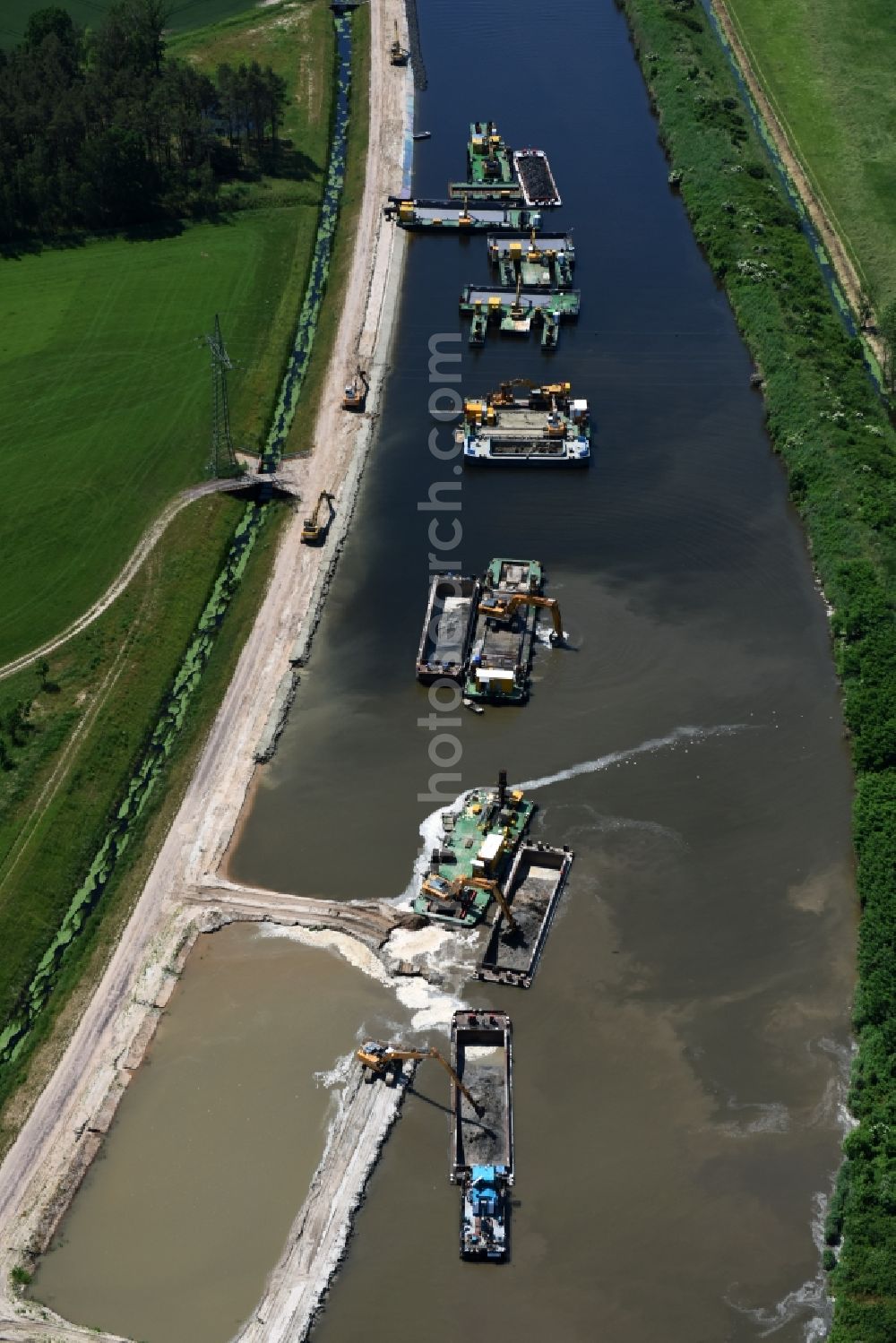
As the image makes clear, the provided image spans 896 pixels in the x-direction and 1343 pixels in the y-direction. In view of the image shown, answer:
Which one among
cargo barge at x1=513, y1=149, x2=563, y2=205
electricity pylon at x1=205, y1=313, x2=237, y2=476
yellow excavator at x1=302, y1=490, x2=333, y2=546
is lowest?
yellow excavator at x1=302, y1=490, x2=333, y2=546

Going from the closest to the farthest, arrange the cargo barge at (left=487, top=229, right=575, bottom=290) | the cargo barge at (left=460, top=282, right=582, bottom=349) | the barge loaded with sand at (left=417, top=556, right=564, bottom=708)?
the barge loaded with sand at (left=417, top=556, right=564, bottom=708), the cargo barge at (left=460, top=282, right=582, bottom=349), the cargo barge at (left=487, top=229, right=575, bottom=290)

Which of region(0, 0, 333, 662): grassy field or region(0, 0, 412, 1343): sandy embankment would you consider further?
region(0, 0, 333, 662): grassy field

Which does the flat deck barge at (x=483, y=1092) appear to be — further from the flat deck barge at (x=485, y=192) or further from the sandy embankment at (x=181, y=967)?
the flat deck barge at (x=485, y=192)

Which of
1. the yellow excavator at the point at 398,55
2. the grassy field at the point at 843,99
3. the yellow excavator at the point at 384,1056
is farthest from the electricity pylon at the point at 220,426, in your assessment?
the yellow excavator at the point at 398,55

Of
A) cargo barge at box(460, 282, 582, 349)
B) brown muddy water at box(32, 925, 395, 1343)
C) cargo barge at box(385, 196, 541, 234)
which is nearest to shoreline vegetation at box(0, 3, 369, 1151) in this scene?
brown muddy water at box(32, 925, 395, 1343)

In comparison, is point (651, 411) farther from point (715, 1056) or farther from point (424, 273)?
point (715, 1056)

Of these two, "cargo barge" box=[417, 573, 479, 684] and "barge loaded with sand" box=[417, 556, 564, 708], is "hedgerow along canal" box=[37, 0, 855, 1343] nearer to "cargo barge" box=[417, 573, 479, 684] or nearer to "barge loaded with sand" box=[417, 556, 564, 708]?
"barge loaded with sand" box=[417, 556, 564, 708]

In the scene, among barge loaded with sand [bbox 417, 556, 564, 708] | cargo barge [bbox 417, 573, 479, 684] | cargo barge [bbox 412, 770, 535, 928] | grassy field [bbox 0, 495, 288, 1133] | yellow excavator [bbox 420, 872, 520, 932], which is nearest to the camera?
grassy field [bbox 0, 495, 288, 1133]

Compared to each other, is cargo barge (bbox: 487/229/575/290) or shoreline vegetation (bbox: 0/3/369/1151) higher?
cargo barge (bbox: 487/229/575/290)
